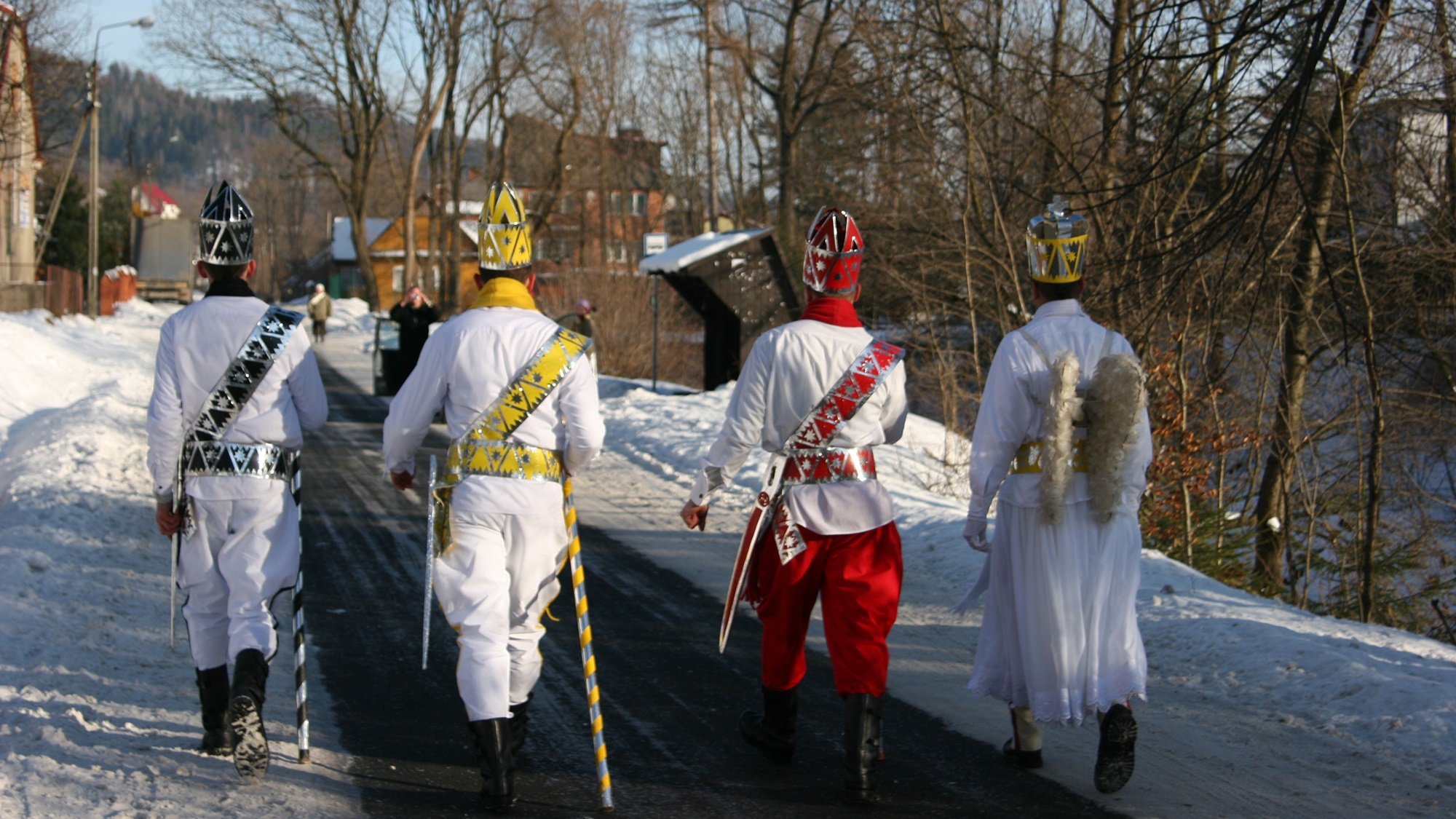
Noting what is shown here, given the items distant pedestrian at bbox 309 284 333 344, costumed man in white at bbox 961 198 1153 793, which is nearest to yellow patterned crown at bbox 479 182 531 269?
costumed man in white at bbox 961 198 1153 793

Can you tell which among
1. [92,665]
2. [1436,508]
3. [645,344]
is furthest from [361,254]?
[92,665]

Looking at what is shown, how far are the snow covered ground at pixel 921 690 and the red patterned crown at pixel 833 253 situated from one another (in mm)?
1867

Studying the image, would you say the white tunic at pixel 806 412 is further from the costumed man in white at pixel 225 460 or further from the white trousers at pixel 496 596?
the costumed man in white at pixel 225 460

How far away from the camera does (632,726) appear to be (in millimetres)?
5031

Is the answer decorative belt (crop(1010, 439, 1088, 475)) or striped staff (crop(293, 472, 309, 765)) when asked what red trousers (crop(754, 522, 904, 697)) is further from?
striped staff (crop(293, 472, 309, 765))

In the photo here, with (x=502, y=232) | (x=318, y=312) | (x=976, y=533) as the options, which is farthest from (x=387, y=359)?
(x=318, y=312)

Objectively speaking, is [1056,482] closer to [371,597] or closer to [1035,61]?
[371,597]

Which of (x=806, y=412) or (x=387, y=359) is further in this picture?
(x=387, y=359)

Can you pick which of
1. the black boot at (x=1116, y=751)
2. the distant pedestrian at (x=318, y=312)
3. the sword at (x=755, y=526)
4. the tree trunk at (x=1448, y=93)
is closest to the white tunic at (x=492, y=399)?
the sword at (x=755, y=526)

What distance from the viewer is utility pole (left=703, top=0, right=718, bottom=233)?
101ft

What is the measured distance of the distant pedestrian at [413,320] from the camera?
15.7 m

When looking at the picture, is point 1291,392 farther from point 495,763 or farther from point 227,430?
point 227,430

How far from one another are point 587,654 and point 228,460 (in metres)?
1.48

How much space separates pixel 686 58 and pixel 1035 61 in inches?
1040
